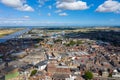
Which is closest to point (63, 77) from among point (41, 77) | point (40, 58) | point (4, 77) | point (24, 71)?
point (41, 77)

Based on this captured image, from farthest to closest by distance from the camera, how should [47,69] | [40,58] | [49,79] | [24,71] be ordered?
[40,58], [47,69], [24,71], [49,79]

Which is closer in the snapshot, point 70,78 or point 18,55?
point 70,78

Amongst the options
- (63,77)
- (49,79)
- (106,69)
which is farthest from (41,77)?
(106,69)

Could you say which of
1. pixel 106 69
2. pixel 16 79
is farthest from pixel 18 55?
pixel 106 69

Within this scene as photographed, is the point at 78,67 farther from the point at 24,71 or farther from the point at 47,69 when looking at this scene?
the point at 24,71

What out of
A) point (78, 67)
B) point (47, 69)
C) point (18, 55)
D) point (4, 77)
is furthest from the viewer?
point (18, 55)

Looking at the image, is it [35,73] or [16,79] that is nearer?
[16,79]

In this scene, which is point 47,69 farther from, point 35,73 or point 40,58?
point 40,58

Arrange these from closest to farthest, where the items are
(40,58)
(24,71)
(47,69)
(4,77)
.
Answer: (4,77)
(24,71)
(47,69)
(40,58)

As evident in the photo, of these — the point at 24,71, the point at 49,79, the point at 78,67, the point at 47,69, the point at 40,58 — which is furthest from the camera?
the point at 40,58
